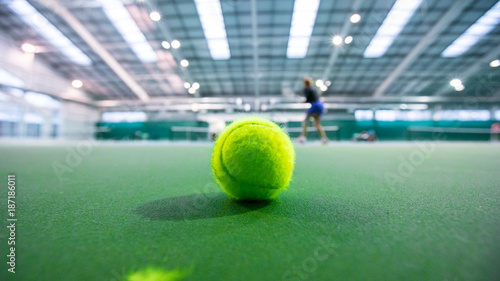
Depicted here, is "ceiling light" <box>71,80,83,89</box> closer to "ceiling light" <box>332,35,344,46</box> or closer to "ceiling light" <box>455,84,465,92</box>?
"ceiling light" <box>332,35,344,46</box>

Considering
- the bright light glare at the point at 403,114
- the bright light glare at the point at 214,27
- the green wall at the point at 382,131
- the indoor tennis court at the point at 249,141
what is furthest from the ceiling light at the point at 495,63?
the bright light glare at the point at 214,27

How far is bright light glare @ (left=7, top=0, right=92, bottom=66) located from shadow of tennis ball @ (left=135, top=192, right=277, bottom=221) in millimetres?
16702

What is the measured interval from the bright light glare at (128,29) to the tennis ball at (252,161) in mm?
13803

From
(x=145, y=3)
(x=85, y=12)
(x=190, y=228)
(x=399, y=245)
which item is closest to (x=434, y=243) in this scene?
(x=399, y=245)

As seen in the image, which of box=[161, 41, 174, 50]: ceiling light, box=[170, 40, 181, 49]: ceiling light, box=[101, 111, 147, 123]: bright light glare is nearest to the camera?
box=[161, 41, 174, 50]: ceiling light

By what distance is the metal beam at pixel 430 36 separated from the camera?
1103 centimetres

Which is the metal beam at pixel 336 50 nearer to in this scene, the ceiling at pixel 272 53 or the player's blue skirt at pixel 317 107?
the ceiling at pixel 272 53

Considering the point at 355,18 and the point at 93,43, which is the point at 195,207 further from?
the point at 93,43

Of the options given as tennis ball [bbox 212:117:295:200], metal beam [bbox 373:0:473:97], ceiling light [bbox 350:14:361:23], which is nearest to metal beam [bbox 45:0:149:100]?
ceiling light [bbox 350:14:361:23]

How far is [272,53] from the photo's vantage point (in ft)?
48.5

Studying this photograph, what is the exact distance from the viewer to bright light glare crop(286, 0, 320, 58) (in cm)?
1144

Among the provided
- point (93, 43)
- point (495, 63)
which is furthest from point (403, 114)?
point (93, 43)

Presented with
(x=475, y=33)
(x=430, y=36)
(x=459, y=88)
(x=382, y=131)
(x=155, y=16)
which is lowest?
(x=382, y=131)

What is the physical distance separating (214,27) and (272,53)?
380 centimetres
